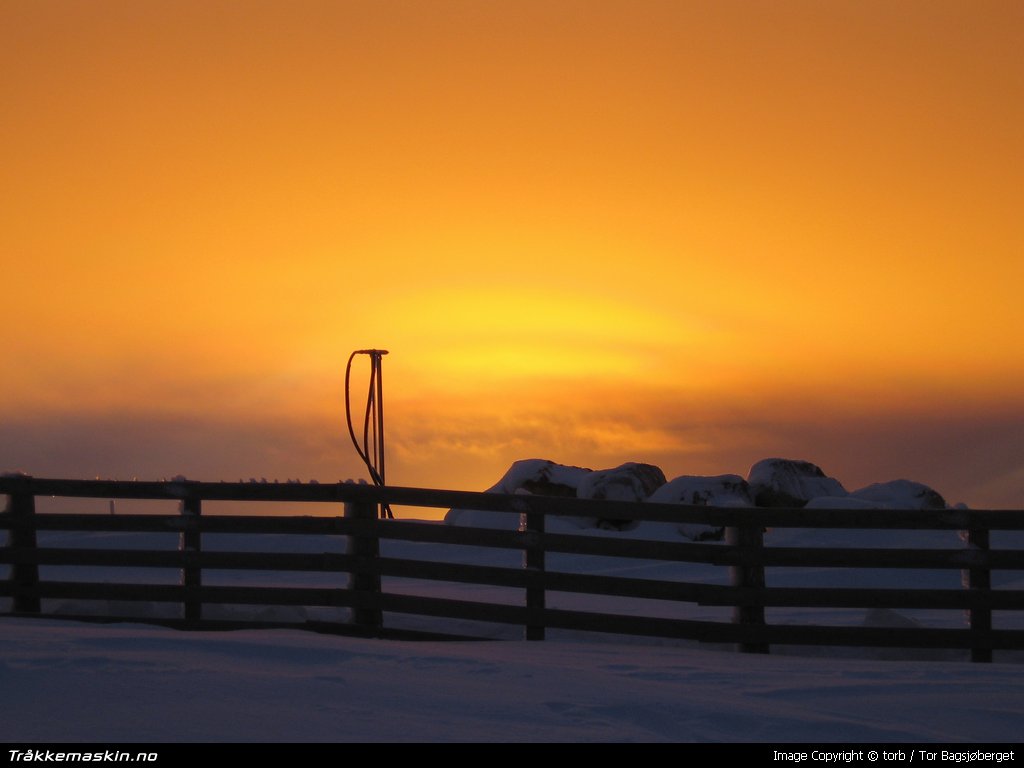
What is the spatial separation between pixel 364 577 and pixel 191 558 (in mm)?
1822

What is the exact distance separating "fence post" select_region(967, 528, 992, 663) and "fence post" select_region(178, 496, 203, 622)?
7244 mm

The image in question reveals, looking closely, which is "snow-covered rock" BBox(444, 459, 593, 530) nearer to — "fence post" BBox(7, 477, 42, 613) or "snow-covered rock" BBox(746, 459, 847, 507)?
"snow-covered rock" BBox(746, 459, 847, 507)

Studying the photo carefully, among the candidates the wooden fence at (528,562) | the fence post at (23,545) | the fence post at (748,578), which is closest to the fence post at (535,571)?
the wooden fence at (528,562)

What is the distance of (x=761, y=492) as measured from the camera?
26.5m

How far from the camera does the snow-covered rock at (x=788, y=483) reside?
87.0 feet

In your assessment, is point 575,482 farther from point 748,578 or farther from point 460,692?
point 460,692

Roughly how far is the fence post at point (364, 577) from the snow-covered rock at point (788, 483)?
1558cm

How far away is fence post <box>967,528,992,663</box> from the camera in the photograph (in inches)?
426

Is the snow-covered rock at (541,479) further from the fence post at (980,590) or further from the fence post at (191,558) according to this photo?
the fence post at (980,590)

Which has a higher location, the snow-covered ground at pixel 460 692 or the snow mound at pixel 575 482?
the snow mound at pixel 575 482

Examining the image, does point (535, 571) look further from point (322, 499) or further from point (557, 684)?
point (557, 684)

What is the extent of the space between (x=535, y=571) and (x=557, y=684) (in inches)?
132

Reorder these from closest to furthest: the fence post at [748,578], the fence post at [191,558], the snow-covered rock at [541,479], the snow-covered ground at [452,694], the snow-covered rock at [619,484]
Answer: the snow-covered ground at [452,694] < the fence post at [748,578] < the fence post at [191,558] < the snow-covered rock at [619,484] < the snow-covered rock at [541,479]
